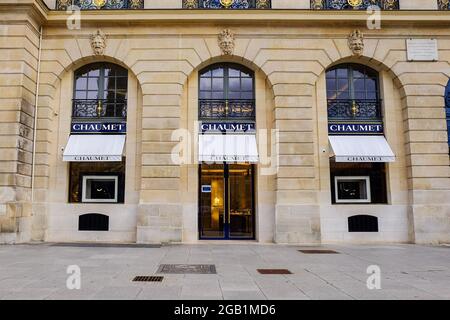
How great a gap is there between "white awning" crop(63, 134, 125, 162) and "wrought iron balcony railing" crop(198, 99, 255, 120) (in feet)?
11.6

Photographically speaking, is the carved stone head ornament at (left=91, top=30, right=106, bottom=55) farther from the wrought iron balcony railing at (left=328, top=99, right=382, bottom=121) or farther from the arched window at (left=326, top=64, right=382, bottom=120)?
the wrought iron balcony railing at (left=328, top=99, right=382, bottom=121)

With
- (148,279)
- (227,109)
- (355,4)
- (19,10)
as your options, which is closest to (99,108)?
(19,10)

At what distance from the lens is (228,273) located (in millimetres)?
8312

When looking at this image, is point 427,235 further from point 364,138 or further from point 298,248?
point 298,248

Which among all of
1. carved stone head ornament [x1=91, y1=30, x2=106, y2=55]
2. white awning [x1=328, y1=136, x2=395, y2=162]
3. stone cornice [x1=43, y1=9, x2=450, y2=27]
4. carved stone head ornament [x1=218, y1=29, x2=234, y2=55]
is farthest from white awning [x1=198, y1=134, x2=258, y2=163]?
carved stone head ornament [x1=91, y1=30, x2=106, y2=55]

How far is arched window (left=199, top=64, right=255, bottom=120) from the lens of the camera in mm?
15367

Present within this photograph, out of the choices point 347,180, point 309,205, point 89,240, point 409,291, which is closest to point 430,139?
point 347,180

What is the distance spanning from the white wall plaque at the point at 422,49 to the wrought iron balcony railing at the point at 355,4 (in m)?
1.71

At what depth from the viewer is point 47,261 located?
9.66 m

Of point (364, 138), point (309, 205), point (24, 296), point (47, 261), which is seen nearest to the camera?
point (24, 296)

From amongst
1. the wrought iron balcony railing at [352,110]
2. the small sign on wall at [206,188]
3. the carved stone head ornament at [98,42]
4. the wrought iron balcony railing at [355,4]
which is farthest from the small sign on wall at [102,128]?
the wrought iron balcony railing at [355,4]

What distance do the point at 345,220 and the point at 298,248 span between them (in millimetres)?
2972

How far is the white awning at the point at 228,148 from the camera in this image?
14406mm

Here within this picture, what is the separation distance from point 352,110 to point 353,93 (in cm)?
78
